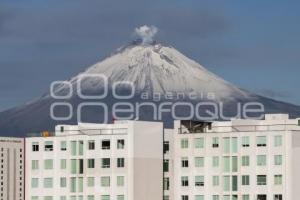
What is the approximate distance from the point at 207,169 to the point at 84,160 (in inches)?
405

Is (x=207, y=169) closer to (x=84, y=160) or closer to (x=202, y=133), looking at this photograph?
(x=202, y=133)

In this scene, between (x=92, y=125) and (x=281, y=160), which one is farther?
(x=92, y=125)

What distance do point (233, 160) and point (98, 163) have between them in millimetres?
11143

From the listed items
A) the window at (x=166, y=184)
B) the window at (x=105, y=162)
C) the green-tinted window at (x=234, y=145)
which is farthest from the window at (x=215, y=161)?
the window at (x=105, y=162)

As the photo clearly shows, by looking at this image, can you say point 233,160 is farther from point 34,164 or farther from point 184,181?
point 34,164

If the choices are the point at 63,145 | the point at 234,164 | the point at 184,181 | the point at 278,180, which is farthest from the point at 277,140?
the point at 63,145

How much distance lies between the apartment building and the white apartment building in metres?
1.76

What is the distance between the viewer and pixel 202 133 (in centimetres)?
10656

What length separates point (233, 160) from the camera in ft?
345

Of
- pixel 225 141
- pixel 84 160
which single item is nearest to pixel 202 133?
pixel 225 141

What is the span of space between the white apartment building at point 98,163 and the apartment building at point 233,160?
69.1 inches

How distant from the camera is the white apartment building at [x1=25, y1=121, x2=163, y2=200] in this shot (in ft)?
352

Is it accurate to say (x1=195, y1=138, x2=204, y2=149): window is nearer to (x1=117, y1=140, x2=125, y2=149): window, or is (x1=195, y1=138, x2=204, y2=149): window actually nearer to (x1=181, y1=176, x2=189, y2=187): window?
(x1=181, y1=176, x2=189, y2=187): window

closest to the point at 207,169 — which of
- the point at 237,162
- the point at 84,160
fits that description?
the point at 237,162
